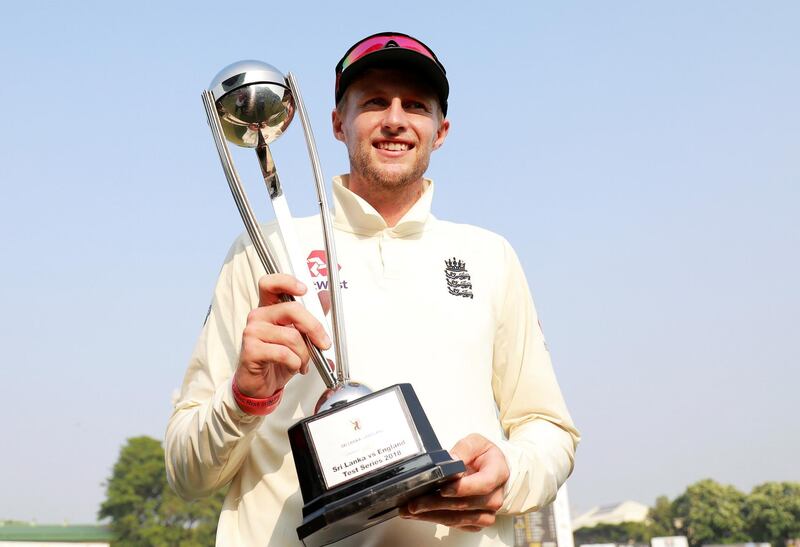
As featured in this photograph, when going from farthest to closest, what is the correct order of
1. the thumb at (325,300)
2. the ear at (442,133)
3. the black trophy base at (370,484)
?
the ear at (442,133), the thumb at (325,300), the black trophy base at (370,484)

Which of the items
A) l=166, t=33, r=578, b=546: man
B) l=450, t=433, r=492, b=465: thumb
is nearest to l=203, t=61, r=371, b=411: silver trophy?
l=166, t=33, r=578, b=546: man

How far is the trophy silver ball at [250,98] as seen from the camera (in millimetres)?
2438

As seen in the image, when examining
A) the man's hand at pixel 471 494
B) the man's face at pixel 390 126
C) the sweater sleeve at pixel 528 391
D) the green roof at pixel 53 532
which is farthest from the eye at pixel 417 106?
the green roof at pixel 53 532

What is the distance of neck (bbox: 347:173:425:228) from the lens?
2.88 metres

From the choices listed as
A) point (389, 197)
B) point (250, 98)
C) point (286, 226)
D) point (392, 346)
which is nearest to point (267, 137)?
point (250, 98)

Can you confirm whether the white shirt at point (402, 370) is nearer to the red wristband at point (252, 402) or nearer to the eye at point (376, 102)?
the red wristband at point (252, 402)

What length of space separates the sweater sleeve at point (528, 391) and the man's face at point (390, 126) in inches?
20.6

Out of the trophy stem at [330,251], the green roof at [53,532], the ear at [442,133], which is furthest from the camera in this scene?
the green roof at [53,532]

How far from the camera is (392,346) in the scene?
2.54 metres

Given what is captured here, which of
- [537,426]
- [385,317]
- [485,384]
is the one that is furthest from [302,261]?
[537,426]

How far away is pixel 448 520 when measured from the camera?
2074mm

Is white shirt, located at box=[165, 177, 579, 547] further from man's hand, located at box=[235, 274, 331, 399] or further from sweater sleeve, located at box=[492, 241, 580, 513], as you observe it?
man's hand, located at box=[235, 274, 331, 399]

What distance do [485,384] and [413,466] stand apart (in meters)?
0.80

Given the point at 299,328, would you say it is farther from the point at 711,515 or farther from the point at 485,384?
the point at 711,515
